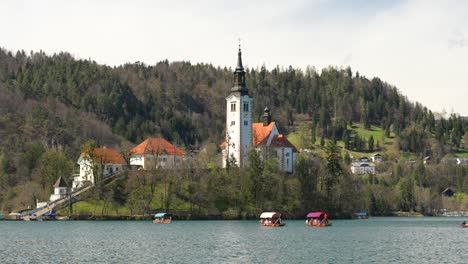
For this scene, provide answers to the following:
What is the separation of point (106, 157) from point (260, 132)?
3391 centimetres

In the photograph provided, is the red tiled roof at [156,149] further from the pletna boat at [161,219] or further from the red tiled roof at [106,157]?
the pletna boat at [161,219]

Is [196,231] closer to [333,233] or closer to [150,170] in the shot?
[333,233]

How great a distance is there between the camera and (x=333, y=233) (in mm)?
99438

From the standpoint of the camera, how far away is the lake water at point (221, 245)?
216 feet

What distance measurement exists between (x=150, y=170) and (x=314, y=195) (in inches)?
1287

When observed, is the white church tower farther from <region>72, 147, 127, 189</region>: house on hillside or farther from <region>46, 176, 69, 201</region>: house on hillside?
<region>46, 176, 69, 201</region>: house on hillside

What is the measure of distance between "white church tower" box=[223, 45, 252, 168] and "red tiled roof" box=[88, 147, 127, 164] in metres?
22.2

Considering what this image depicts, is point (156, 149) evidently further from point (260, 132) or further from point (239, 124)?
point (260, 132)

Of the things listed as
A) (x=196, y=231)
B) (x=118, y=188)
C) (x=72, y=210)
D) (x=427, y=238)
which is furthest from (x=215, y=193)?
(x=427, y=238)

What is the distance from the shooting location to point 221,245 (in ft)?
256

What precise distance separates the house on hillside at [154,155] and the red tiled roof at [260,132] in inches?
643

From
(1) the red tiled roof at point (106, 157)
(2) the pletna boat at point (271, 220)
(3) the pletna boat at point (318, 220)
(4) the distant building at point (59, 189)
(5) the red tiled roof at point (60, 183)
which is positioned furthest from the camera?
(1) the red tiled roof at point (106, 157)

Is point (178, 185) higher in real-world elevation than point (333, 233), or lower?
higher

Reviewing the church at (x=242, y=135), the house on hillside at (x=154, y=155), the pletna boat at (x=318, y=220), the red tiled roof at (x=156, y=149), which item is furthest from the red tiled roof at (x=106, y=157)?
the pletna boat at (x=318, y=220)
